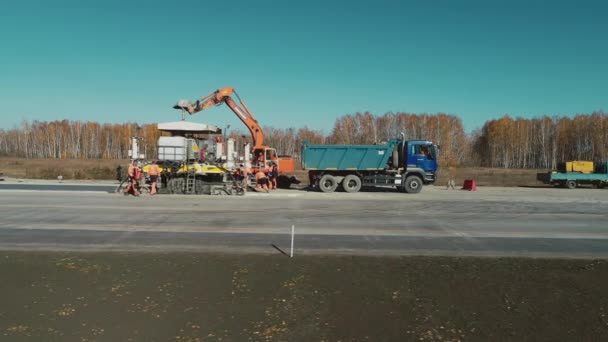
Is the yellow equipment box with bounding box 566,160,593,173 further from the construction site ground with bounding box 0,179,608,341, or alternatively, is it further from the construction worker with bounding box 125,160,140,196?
the construction worker with bounding box 125,160,140,196

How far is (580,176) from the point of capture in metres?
30.5

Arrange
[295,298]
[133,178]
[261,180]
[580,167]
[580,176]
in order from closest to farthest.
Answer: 1. [295,298]
2. [133,178]
3. [261,180]
4. [580,176]
5. [580,167]

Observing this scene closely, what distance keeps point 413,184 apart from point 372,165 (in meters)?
2.59

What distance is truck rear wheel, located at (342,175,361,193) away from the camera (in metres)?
23.7

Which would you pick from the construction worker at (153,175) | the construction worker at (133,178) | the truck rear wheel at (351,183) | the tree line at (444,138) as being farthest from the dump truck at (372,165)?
the tree line at (444,138)

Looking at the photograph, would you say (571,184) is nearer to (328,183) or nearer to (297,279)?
(328,183)

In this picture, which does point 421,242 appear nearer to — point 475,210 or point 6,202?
point 475,210

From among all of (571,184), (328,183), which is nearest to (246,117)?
(328,183)

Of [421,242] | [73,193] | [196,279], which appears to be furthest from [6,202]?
[421,242]

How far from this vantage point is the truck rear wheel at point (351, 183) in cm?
2369

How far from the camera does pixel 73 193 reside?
19.8m

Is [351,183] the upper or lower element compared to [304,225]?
upper

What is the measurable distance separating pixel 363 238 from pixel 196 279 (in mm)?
4924

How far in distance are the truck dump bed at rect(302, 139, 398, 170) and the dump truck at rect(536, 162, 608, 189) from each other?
52.5ft
